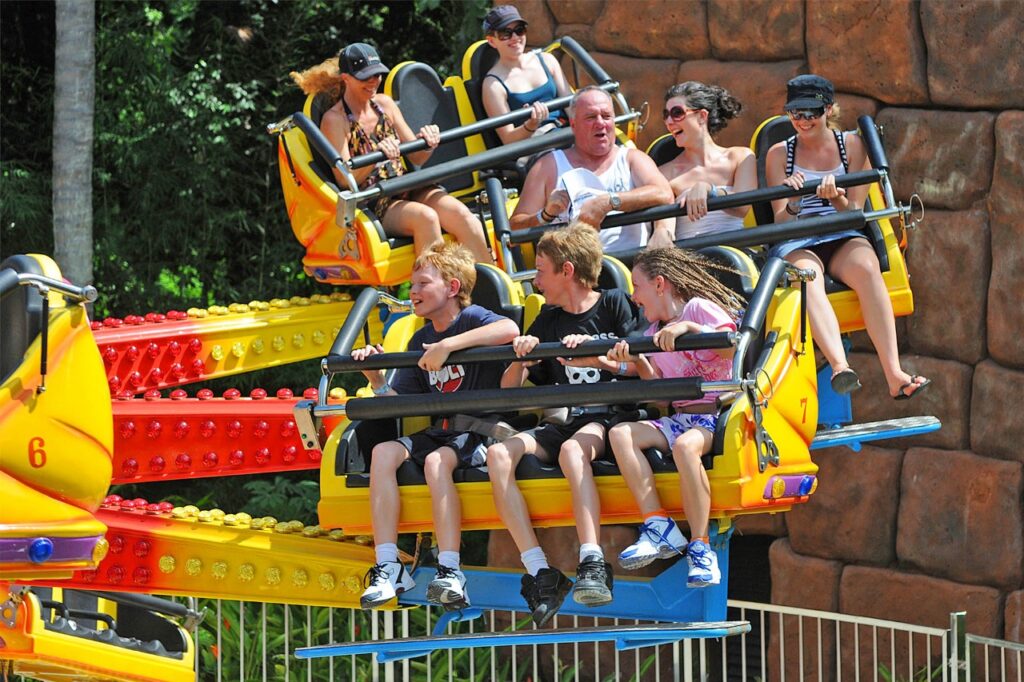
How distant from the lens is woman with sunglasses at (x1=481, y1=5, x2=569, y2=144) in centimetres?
650

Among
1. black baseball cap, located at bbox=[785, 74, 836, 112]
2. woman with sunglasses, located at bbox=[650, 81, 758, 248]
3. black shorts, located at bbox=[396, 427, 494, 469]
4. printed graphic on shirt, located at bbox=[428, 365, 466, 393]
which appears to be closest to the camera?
black shorts, located at bbox=[396, 427, 494, 469]

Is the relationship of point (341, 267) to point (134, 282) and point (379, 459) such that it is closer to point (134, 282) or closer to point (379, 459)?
point (379, 459)

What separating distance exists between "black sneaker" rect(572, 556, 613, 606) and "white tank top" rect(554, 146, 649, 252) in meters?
1.51

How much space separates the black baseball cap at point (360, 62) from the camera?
6.05 metres

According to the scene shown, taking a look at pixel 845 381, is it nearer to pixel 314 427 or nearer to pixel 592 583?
pixel 592 583

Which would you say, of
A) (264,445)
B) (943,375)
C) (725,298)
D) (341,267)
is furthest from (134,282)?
(725,298)

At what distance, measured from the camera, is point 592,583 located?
4309 mm

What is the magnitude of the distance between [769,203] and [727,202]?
40cm

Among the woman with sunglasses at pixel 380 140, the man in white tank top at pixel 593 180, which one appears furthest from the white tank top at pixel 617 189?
the woman with sunglasses at pixel 380 140

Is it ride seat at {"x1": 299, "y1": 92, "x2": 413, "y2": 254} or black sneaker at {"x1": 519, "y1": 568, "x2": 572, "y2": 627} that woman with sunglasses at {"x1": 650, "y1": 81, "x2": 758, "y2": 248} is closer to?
ride seat at {"x1": 299, "y1": 92, "x2": 413, "y2": 254}

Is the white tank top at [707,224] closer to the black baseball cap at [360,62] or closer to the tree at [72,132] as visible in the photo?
the black baseball cap at [360,62]

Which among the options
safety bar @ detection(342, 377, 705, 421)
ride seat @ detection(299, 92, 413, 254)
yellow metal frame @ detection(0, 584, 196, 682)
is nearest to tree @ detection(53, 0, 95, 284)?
ride seat @ detection(299, 92, 413, 254)

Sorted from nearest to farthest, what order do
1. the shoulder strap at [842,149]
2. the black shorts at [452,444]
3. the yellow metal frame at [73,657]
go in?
the black shorts at [452,444], the yellow metal frame at [73,657], the shoulder strap at [842,149]

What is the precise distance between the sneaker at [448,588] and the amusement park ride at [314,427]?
17 cm
